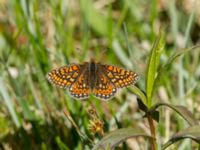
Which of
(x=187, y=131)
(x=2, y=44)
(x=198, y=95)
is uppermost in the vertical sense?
(x=2, y=44)

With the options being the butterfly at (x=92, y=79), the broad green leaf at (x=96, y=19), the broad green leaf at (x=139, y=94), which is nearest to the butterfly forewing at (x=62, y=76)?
the butterfly at (x=92, y=79)

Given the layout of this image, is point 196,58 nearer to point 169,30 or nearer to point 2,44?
point 169,30

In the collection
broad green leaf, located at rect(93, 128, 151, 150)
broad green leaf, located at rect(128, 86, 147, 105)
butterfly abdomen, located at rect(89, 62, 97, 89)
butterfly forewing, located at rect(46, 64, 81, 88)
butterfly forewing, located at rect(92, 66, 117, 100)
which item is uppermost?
butterfly forewing, located at rect(46, 64, 81, 88)

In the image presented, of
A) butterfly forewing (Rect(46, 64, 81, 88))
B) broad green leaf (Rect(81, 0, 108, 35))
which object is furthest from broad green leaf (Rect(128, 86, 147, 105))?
broad green leaf (Rect(81, 0, 108, 35))

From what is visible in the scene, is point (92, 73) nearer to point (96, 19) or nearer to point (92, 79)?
point (92, 79)

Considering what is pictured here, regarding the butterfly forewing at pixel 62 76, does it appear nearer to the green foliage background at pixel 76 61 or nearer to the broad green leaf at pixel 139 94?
the green foliage background at pixel 76 61

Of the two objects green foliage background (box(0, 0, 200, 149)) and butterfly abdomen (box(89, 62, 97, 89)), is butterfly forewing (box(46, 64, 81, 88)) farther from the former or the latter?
green foliage background (box(0, 0, 200, 149))

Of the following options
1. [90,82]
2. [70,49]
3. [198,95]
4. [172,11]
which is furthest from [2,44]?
[90,82]

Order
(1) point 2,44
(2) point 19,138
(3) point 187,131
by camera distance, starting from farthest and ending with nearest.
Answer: (1) point 2,44 < (2) point 19,138 < (3) point 187,131
